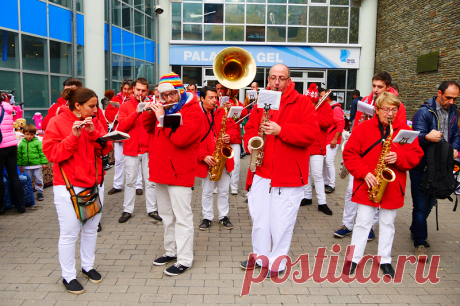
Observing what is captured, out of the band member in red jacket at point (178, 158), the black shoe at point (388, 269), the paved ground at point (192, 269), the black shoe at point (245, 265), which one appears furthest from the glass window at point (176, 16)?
the black shoe at point (388, 269)

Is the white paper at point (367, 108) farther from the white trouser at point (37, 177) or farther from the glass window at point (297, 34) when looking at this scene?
the glass window at point (297, 34)

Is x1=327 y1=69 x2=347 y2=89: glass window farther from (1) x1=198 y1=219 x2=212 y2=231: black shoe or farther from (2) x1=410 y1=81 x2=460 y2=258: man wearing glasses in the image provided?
(1) x1=198 y1=219 x2=212 y2=231: black shoe

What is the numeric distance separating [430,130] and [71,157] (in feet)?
13.3

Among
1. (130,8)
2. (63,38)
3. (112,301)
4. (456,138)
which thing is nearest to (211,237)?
(112,301)

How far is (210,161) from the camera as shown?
5.34 m

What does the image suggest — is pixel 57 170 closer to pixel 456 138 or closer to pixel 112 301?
pixel 112 301

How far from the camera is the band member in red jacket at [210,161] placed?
213 inches

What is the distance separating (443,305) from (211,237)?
284 centimetres

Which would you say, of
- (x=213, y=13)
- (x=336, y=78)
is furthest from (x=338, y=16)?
(x=213, y=13)

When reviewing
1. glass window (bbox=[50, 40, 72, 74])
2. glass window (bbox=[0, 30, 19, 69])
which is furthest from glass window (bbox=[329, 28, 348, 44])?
glass window (bbox=[0, 30, 19, 69])

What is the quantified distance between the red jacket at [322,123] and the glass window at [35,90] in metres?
8.54

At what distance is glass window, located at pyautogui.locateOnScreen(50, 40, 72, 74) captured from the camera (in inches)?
466

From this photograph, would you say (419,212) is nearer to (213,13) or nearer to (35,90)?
(35,90)

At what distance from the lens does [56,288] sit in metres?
3.72
